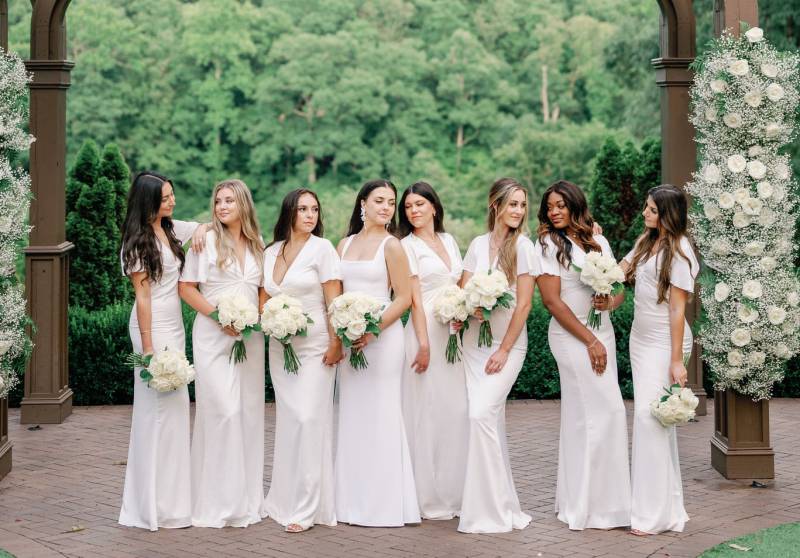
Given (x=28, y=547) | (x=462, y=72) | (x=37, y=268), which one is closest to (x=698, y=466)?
(x=28, y=547)

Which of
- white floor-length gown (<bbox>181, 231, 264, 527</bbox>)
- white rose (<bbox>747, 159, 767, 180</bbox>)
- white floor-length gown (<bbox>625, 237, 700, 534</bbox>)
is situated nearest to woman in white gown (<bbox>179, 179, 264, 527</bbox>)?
white floor-length gown (<bbox>181, 231, 264, 527</bbox>)

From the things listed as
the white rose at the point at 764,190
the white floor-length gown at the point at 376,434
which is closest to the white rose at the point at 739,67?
the white rose at the point at 764,190

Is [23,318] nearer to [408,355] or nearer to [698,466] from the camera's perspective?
[408,355]

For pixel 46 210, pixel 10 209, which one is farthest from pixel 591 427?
pixel 46 210

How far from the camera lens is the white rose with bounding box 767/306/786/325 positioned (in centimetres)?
743

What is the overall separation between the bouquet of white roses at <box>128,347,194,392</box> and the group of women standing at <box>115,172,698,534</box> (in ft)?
0.49

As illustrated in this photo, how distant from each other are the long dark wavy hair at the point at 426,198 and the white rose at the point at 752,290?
2.01 meters

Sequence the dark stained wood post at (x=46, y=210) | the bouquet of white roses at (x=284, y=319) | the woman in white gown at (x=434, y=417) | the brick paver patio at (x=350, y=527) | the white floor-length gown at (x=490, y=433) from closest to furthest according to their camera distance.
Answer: the brick paver patio at (x=350, y=527)
the bouquet of white roses at (x=284, y=319)
the white floor-length gown at (x=490, y=433)
the woman in white gown at (x=434, y=417)
the dark stained wood post at (x=46, y=210)

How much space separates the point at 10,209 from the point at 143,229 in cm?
130

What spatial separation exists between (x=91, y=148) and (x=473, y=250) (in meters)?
7.99

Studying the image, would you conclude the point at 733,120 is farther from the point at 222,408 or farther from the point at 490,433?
the point at 222,408

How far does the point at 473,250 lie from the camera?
273 inches

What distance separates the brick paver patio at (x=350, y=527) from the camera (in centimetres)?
630

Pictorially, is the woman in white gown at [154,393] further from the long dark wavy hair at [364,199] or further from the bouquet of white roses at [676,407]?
the bouquet of white roses at [676,407]
